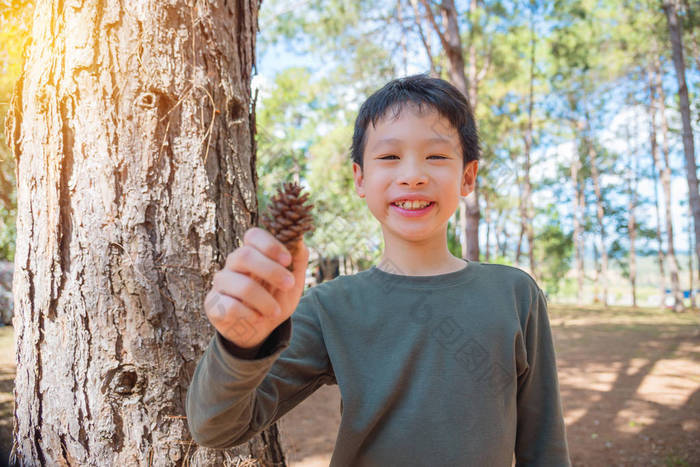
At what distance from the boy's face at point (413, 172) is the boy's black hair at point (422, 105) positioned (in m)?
0.04

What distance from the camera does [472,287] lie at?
148 centimetres

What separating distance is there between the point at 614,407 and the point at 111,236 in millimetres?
7107

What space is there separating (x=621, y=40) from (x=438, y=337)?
21.9m

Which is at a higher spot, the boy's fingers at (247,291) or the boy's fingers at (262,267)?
the boy's fingers at (262,267)

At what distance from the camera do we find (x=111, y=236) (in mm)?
1554

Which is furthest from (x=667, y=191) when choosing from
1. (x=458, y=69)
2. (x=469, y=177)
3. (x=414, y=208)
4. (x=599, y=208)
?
(x=414, y=208)

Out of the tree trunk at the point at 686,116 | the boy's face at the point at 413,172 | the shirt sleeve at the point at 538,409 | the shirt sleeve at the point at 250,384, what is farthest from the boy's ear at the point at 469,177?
the tree trunk at the point at 686,116

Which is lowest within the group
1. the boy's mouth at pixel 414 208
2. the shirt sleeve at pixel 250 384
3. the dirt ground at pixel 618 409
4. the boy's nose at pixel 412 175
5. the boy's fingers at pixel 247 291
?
the dirt ground at pixel 618 409

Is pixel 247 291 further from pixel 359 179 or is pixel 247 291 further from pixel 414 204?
pixel 359 179

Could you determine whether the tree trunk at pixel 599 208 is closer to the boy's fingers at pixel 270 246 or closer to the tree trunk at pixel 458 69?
the tree trunk at pixel 458 69

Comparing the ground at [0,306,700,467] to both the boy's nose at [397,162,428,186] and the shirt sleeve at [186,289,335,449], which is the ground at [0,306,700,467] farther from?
the boy's nose at [397,162,428,186]

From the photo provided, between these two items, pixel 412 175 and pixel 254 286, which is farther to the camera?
pixel 412 175

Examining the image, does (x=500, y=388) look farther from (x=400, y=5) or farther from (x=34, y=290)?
(x=400, y=5)

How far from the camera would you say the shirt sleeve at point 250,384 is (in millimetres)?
872
